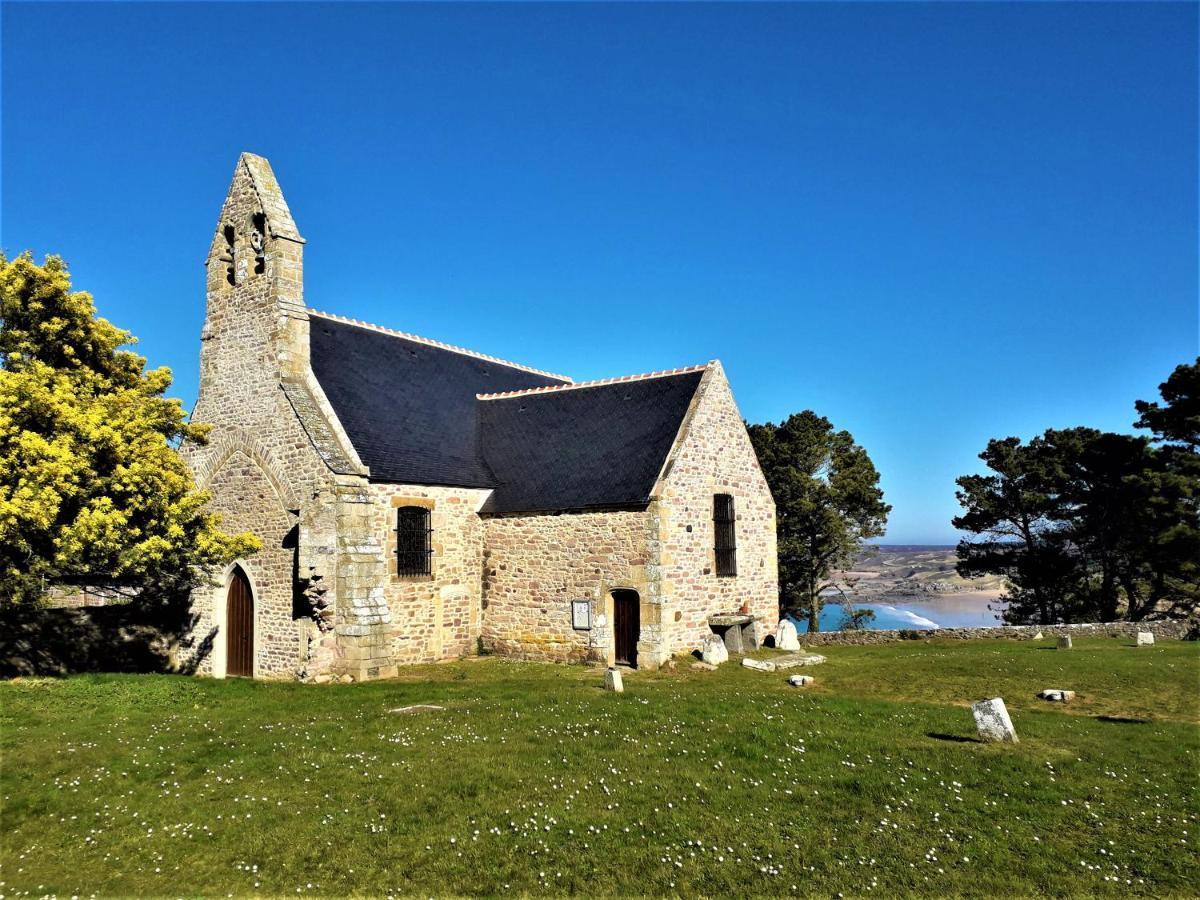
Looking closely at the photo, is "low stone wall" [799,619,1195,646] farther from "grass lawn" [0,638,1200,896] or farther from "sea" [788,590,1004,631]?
"sea" [788,590,1004,631]

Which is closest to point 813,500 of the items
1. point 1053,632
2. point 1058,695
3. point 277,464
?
point 1053,632

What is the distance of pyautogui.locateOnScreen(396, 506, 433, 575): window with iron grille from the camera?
2216 cm

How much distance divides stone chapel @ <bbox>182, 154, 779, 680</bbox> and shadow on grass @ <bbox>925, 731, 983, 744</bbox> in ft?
29.0

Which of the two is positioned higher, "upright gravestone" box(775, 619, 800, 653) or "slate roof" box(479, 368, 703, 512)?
"slate roof" box(479, 368, 703, 512)

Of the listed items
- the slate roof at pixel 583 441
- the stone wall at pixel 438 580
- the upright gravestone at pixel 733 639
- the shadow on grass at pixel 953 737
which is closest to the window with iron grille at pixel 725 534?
the upright gravestone at pixel 733 639

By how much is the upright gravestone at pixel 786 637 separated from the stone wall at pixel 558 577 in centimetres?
546

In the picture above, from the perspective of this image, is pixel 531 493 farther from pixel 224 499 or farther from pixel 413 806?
pixel 413 806

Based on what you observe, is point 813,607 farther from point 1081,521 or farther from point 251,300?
point 251,300

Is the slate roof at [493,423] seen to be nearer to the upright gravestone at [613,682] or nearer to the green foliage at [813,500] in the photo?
the upright gravestone at [613,682]

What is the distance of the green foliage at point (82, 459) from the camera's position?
15.8 meters

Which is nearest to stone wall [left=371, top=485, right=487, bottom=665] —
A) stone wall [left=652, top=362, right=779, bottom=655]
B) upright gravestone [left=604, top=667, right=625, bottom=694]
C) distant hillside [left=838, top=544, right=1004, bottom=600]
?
stone wall [left=652, top=362, right=779, bottom=655]

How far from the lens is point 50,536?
1625cm

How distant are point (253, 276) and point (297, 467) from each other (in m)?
6.07

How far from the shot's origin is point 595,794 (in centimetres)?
990
